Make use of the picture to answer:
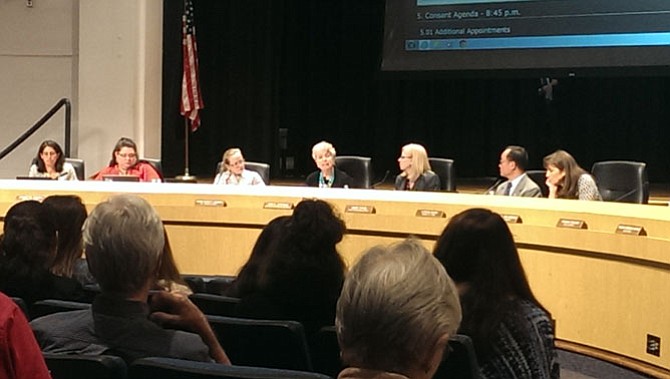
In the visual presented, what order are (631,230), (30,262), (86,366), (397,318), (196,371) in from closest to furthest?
(397,318) → (196,371) → (86,366) → (30,262) → (631,230)

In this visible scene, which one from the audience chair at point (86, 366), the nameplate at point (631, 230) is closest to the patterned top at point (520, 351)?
the audience chair at point (86, 366)

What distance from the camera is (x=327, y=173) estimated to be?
689 centimetres

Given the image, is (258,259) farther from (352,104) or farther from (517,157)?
(352,104)

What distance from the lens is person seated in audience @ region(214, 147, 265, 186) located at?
684 centimetres

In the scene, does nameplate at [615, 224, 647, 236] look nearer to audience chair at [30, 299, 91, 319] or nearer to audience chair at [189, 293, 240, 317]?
audience chair at [189, 293, 240, 317]

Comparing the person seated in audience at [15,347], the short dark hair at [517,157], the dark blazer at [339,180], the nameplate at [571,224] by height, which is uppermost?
the short dark hair at [517,157]

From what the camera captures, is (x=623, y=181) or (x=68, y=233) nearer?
(x=68, y=233)

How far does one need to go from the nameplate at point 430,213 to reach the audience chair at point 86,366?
3262 mm

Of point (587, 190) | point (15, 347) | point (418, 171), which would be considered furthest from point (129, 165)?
point (15, 347)

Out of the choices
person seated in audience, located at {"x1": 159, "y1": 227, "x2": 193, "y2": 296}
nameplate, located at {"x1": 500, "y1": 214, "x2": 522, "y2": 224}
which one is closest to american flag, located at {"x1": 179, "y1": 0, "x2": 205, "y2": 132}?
nameplate, located at {"x1": 500, "y1": 214, "x2": 522, "y2": 224}

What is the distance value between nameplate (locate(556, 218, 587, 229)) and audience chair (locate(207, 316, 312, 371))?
2.50 meters

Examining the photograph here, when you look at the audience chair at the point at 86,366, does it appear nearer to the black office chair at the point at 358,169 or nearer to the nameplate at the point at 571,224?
the nameplate at the point at 571,224

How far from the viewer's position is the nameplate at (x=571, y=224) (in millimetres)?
4547

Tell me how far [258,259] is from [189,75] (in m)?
6.66
